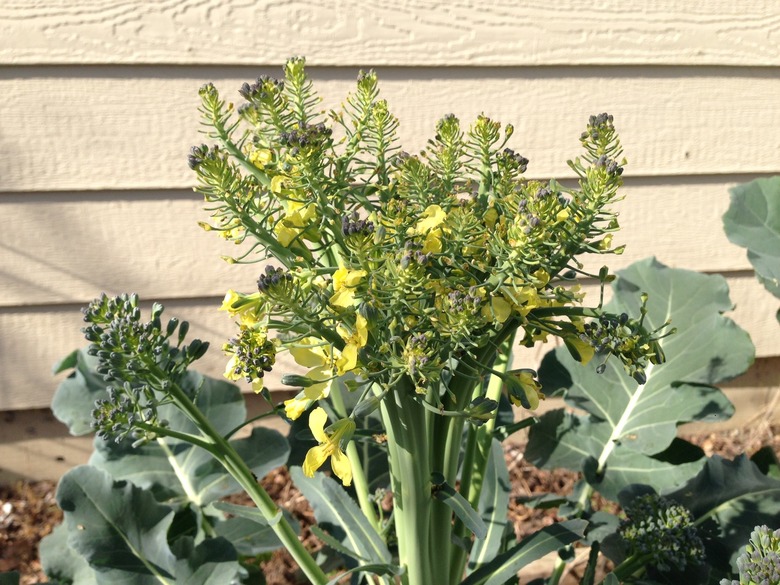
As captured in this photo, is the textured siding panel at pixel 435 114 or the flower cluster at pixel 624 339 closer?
the flower cluster at pixel 624 339

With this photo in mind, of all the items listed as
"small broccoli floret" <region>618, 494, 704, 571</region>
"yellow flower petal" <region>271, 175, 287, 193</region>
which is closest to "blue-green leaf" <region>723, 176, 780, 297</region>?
"small broccoli floret" <region>618, 494, 704, 571</region>

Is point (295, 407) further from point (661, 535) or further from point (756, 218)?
point (756, 218)

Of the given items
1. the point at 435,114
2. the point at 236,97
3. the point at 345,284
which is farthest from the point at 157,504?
the point at 435,114

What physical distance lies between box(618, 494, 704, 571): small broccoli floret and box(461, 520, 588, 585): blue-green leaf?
0.66 feet

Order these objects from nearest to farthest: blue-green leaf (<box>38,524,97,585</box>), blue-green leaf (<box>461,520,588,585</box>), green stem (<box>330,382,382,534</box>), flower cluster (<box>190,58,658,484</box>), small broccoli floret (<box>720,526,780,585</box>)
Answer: small broccoli floret (<box>720,526,780,585</box>) → flower cluster (<box>190,58,658,484</box>) → blue-green leaf (<box>461,520,588,585</box>) → green stem (<box>330,382,382,534</box>) → blue-green leaf (<box>38,524,97,585</box>)

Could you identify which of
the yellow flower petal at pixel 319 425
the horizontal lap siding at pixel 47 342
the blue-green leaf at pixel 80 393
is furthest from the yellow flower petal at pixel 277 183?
the horizontal lap siding at pixel 47 342

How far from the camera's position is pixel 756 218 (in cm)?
135

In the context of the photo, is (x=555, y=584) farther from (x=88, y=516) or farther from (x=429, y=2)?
(x=429, y=2)

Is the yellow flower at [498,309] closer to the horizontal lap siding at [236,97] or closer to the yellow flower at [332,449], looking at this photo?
the yellow flower at [332,449]

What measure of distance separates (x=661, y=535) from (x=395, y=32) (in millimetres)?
1233

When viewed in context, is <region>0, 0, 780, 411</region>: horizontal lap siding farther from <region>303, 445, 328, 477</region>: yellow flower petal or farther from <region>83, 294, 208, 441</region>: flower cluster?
<region>303, 445, 328, 477</region>: yellow flower petal

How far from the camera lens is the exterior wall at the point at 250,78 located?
5.50ft

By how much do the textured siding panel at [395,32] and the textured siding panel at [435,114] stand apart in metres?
0.04

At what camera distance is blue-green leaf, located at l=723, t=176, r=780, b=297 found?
4.23 feet
